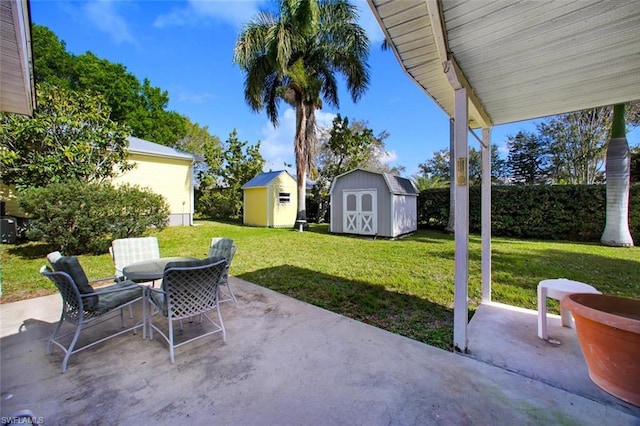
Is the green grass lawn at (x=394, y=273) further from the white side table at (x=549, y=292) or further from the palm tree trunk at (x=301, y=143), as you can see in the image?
the palm tree trunk at (x=301, y=143)

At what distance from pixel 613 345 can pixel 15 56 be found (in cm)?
556

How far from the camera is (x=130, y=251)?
3824 mm

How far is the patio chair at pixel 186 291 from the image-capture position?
97.1 inches

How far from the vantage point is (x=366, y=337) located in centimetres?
281

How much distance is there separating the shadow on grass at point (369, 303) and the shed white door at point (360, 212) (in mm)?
5273

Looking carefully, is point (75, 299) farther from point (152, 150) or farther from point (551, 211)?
point (551, 211)

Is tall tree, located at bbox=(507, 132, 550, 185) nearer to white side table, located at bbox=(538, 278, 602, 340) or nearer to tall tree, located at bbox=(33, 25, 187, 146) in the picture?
white side table, located at bbox=(538, 278, 602, 340)

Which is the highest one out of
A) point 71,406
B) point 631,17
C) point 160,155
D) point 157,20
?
point 157,20

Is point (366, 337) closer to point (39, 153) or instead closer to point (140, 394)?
point (140, 394)

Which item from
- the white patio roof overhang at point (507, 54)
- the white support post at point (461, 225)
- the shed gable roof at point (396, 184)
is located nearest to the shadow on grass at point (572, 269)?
the white support post at point (461, 225)

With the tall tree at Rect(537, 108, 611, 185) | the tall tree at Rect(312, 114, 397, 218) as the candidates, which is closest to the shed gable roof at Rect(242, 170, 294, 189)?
the tall tree at Rect(312, 114, 397, 218)

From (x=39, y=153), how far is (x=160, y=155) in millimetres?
4094

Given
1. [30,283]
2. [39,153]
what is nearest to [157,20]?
[39,153]

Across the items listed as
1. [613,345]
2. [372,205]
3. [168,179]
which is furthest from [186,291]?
[168,179]
